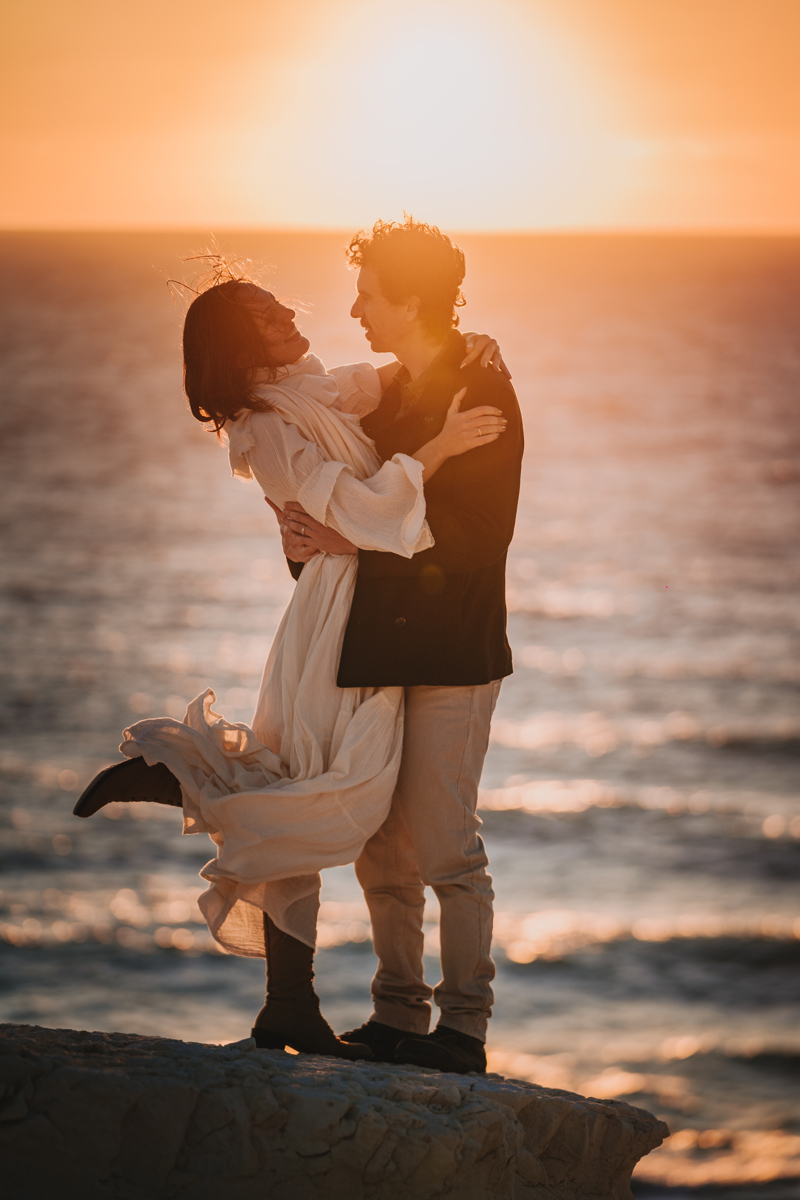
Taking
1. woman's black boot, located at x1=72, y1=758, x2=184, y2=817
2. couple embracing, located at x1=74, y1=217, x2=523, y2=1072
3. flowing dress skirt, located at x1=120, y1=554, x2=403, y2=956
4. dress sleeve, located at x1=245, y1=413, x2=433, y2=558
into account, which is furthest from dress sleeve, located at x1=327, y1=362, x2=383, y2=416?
woman's black boot, located at x1=72, y1=758, x2=184, y2=817

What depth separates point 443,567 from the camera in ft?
10.6

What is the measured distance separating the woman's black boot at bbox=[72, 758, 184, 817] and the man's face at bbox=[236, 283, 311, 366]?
1.18 metres

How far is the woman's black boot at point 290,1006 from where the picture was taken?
3326 mm

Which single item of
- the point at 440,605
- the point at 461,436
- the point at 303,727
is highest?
the point at 461,436

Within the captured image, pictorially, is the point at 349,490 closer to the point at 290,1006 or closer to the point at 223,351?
the point at 223,351

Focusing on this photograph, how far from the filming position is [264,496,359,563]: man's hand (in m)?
3.27

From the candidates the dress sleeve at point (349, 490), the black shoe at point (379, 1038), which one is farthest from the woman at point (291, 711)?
the black shoe at point (379, 1038)

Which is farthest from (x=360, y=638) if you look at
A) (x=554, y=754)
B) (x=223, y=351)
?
(x=554, y=754)

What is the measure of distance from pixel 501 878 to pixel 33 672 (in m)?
12.3

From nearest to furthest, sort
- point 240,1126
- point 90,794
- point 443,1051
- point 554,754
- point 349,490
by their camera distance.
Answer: point 240,1126 < point 90,794 < point 349,490 < point 443,1051 < point 554,754

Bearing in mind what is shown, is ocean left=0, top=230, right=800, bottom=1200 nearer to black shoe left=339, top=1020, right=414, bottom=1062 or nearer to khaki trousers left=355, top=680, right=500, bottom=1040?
khaki trousers left=355, top=680, right=500, bottom=1040

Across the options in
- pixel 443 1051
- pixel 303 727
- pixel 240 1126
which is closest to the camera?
pixel 240 1126

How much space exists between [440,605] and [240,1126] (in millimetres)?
1428

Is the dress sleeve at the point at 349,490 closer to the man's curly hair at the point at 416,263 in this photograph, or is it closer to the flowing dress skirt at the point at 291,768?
Result: the flowing dress skirt at the point at 291,768
